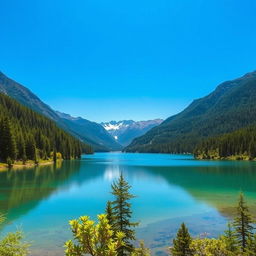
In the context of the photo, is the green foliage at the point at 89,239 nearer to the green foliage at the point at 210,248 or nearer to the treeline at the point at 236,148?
the green foliage at the point at 210,248

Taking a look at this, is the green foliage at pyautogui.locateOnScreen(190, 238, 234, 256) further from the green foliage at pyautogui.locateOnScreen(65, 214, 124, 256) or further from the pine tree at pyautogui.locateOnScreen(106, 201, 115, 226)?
the green foliage at pyautogui.locateOnScreen(65, 214, 124, 256)

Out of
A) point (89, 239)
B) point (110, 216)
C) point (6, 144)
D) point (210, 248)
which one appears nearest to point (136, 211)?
point (210, 248)

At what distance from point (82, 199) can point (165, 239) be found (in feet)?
80.7

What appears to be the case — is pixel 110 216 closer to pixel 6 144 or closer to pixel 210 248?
pixel 210 248

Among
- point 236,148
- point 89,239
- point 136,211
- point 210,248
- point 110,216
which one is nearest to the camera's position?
point 89,239

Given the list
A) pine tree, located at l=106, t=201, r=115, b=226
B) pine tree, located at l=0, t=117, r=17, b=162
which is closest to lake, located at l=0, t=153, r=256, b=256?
pine tree, located at l=106, t=201, r=115, b=226

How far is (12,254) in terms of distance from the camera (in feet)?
34.4

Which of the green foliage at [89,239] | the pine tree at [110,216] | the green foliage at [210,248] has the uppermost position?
the green foliage at [89,239]

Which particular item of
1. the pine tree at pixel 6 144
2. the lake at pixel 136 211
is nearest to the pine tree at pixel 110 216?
the lake at pixel 136 211

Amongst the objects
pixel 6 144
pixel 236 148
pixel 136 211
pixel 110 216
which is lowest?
pixel 136 211

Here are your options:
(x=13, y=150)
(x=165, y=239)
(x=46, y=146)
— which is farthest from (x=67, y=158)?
(x=165, y=239)

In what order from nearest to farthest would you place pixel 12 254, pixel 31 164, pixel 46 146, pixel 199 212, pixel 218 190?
pixel 12 254 → pixel 199 212 → pixel 218 190 → pixel 31 164 → pixel 46 146

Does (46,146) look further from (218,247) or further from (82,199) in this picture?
(218,247)

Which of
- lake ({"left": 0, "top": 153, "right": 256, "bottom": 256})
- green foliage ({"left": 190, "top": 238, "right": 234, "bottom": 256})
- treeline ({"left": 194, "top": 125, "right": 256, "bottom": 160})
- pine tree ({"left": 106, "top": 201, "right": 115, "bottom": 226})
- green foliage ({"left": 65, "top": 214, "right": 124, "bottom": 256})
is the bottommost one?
lake ({"left": 0, "top": 153, "right": 256, "bottom": 256})
